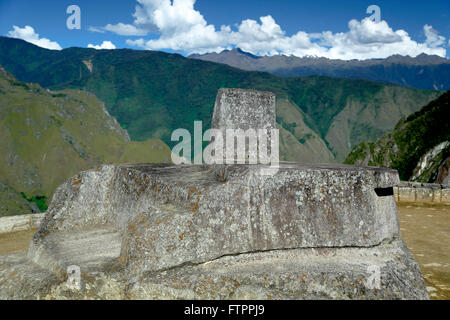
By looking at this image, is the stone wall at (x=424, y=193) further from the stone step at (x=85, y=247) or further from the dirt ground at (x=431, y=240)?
the stone step at (x=85, y=247)

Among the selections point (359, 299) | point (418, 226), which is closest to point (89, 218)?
point (359, 299)

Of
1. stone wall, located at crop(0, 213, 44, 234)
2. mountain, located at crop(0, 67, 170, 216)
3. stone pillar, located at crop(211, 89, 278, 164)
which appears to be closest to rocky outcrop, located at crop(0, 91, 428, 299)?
stone pillar, located at crop(211, 89, 278, 164)

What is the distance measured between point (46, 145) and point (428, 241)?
441ft

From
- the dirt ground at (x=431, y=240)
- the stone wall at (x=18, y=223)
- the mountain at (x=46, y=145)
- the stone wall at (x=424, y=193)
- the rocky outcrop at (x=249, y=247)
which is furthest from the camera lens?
the mountain at (x=46, y=145)

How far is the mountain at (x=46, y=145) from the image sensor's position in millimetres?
110812

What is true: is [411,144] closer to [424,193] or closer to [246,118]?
[424,193]

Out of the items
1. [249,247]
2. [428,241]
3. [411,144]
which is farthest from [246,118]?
[411,144]

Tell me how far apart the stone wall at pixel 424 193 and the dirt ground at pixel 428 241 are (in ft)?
1.59

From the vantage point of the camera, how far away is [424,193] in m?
14.0

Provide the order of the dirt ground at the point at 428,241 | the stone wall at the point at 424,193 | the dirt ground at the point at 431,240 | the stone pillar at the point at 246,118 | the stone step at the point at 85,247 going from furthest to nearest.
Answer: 1. the stone wall at the point at 424,193
2. the stone pillar at the point at 246,118
3. the dirt ground at the point at 428,241
4. the dirt ground at the point at 431,240
5. the stone step at the point at 85,247

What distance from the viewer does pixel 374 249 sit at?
5430mm

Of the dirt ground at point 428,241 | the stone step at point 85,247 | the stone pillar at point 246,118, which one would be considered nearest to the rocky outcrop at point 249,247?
the stone step at point 85,247

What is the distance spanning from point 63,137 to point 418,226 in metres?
139
